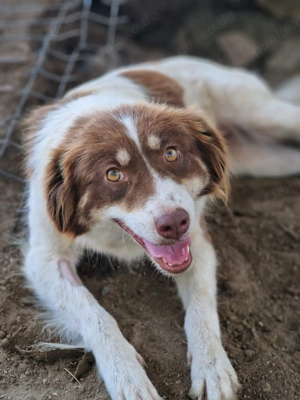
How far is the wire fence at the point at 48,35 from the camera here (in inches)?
208

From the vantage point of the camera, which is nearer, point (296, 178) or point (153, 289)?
point (153, 289)

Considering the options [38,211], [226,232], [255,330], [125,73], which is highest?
[125,73]

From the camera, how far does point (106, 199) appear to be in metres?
2.78

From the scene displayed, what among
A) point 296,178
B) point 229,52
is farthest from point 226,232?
point 229,52

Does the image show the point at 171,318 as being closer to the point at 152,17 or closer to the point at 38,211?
the point at 38,211

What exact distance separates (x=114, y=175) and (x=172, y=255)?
581 millimetres

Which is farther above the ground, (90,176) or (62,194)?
(90,176)

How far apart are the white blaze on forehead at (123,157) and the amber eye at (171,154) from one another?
246 millimetres

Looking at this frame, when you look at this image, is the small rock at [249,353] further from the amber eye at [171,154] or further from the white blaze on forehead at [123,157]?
the white blaze on forehead at [123,157]

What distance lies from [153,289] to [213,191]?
84 cm

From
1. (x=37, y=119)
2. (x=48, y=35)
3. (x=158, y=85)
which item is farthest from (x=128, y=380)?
(x=48, y=35)

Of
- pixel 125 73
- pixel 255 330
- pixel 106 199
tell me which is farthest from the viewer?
pixel 125 73

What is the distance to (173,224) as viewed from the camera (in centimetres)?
248

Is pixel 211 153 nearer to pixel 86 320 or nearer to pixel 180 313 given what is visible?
pixel 180 313
